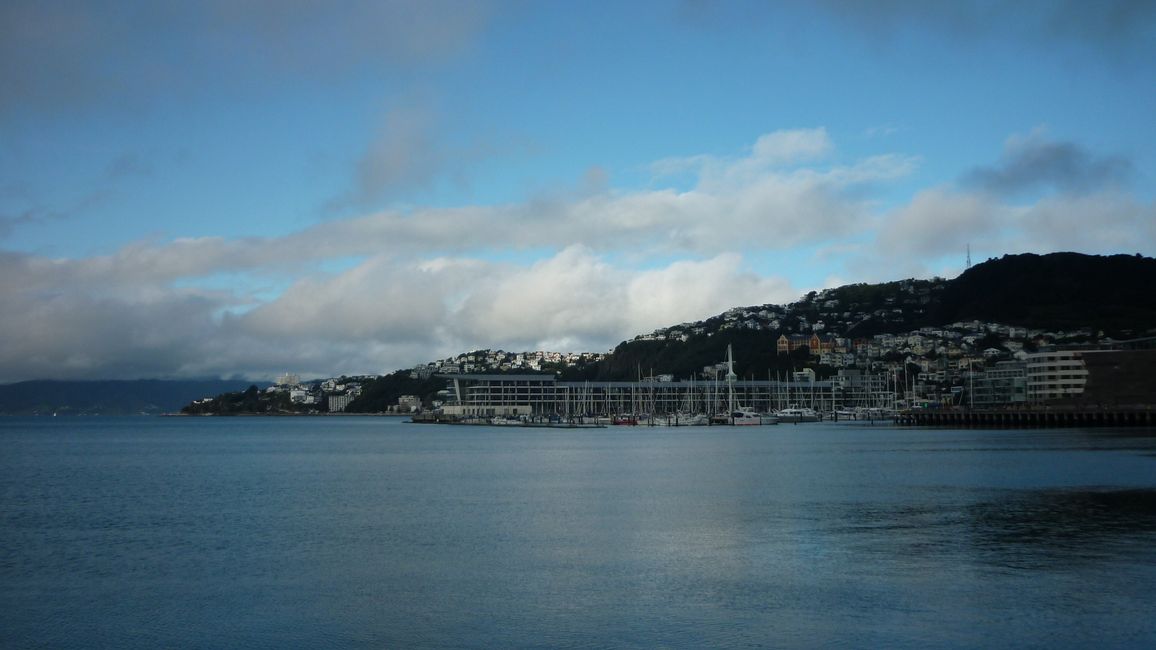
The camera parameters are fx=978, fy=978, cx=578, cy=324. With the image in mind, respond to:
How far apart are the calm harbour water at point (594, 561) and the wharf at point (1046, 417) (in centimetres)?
5875

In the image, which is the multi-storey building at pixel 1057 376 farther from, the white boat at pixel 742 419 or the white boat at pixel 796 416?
the white boat at pixel 742 419

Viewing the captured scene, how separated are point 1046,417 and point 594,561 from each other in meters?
103

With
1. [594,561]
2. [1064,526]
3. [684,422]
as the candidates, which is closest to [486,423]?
[684,422]

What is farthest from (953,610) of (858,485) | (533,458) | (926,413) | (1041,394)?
(1041,394)

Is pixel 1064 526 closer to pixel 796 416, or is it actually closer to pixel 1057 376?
pixel 1057 376

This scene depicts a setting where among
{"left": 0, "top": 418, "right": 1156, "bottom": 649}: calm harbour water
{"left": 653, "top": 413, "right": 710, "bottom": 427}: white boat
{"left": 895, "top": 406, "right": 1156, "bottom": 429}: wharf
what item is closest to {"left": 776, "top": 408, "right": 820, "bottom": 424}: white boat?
{"left": 653, "top": 413, "right": 710, "bottom": 427}: white boat

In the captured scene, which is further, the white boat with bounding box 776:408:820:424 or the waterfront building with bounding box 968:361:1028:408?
the white boat with bounding box 776:408:820:424

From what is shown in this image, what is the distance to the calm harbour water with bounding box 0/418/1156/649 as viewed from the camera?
55.2 ft

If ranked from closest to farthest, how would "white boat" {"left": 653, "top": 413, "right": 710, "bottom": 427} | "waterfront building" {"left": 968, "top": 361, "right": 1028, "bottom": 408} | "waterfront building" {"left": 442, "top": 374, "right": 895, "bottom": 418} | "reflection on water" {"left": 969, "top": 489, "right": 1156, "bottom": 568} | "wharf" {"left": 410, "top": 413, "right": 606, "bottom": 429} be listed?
"reflection on water" {"left": 969, "top": 489, "right": 1156, "bottom": 568}, "white boat" {"left": 653, "top": 413, "right": 710, "bottom": 427}, "wharf" {"left": 410, "top": 413, "right": 606, "bottom": 429}, "waterfront building" {"left": 968, "top": 361, "right": 1028, "bottom": 408}, "waterfront building" {"left": 442, "top": 374, "right": 895, "bottom": 418}

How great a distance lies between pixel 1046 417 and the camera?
111m

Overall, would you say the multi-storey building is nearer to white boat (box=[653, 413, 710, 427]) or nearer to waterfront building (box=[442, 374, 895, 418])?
waterfront building (box=[442, 374, 895, 418])

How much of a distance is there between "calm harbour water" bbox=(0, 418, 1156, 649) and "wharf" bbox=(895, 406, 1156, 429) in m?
58.8

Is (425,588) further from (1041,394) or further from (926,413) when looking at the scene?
(1041,394)

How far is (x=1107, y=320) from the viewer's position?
184250 mm
